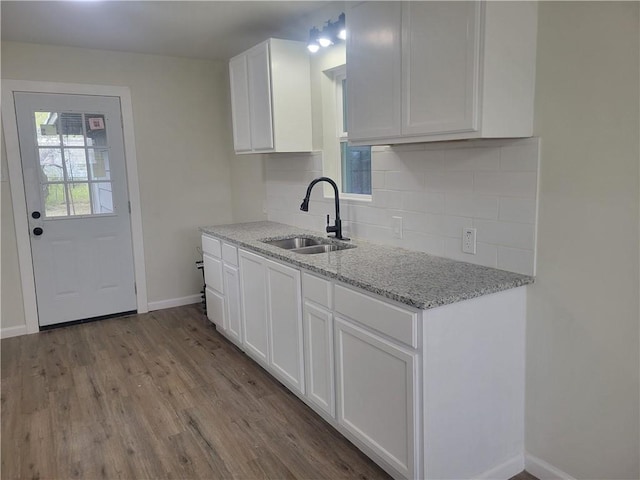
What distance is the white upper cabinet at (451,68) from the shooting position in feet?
6.03

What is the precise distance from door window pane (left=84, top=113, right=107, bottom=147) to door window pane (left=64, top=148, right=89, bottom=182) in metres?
0.12

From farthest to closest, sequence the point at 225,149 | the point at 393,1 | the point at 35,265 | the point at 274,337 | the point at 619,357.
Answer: the point at 225,149
the point at 35,265
the point at 274,337
the point at 393,1
the point at 619,357

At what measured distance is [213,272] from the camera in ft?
12.6

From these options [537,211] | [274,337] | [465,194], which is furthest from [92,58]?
[537,211]

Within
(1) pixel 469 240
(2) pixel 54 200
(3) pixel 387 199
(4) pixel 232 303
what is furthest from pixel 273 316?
(2) pixel 54 200

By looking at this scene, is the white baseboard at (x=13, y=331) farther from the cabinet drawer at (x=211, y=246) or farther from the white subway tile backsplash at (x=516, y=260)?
the white subway tile backsplash at (x=516, y=260)

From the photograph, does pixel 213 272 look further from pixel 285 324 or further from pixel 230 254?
pixel 285 324

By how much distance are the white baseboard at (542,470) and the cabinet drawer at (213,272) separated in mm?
2348

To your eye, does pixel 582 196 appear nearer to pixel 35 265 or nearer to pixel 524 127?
pixel 524 127

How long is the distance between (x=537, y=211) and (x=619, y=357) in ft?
2.08

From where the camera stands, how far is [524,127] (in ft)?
6.52

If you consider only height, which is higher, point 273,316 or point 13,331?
point 273,316

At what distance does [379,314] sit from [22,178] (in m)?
3.38

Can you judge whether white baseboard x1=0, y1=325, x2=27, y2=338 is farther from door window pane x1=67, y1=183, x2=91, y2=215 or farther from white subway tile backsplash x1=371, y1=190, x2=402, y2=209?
white subway tile backsplash x1=371, y1=190, x2=402, y2=209
